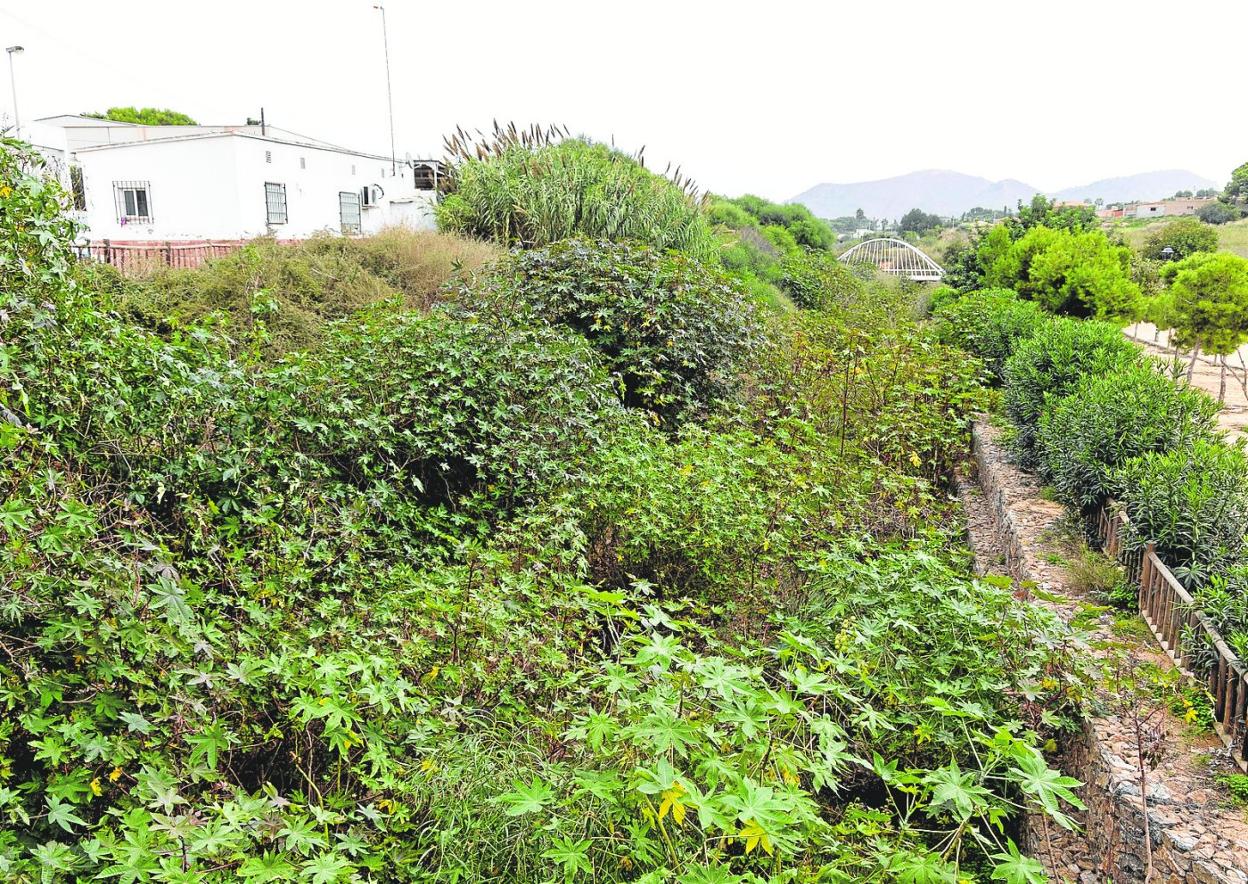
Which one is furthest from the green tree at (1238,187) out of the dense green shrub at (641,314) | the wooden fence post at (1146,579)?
the wooden fence post at (1146,579)

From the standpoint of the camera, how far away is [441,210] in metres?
11.2

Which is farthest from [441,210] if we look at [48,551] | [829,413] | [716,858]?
[716,858]

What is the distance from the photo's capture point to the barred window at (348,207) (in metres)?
24.4

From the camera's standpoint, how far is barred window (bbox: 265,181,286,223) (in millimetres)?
20906

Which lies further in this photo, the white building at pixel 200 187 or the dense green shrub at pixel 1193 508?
the white building at pixel 200 187

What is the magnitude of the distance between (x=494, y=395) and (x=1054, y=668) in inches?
136

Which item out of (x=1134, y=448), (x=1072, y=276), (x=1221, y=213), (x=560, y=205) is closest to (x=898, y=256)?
(x=1072, y=276)

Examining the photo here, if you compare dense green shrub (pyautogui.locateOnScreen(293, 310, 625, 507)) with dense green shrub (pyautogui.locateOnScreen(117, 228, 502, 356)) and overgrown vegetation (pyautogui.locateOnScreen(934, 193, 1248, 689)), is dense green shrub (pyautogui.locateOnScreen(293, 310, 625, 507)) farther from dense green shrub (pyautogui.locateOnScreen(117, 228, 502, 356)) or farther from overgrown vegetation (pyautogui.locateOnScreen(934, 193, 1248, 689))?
overgrown vegetation (pyautogui.locateOnScreen(934, 193, 1248, 689))

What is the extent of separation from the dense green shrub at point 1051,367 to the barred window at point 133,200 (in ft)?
69.5

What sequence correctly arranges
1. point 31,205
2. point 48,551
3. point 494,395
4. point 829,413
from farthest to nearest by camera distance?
point 829,413
point 494,395
point 31,205
point 48,551

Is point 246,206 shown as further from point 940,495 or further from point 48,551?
point 48,551

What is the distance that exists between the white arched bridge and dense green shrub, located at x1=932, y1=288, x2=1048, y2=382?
1869cm

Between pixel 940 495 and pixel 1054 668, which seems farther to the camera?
pixel 940 495

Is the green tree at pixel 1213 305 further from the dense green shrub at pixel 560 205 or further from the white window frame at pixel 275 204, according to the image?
the white window frame at pixel 275 204
